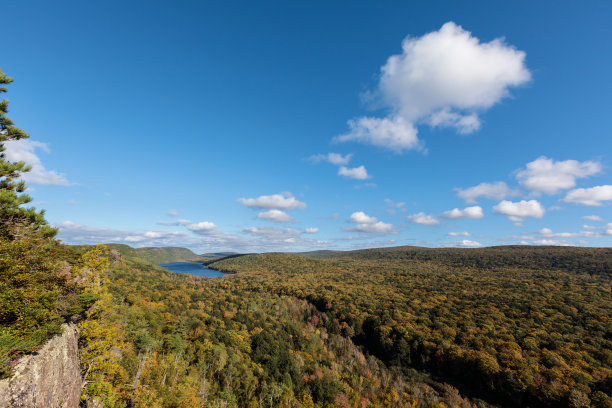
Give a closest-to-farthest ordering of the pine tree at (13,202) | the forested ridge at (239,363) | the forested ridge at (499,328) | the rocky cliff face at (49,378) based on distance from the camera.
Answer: the rocky cliff face at (49,378), the pine tree at (13,202), the forested ridge at (239,363), the forested ridge at (499,328)

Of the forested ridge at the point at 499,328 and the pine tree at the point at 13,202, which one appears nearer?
the pine tree at the point at 13,202

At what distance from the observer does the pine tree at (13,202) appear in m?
19.5

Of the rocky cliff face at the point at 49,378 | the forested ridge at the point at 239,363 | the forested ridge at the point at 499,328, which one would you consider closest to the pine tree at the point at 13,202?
the rocky cliff face at the point at 49,378

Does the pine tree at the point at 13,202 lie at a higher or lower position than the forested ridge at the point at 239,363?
higher

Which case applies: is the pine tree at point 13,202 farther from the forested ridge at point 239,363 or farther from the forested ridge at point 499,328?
the forested ridge at point 499,328

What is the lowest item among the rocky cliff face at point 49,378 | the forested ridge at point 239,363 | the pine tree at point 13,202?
the forested ridge at point 239,363

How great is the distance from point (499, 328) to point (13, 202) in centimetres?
12194

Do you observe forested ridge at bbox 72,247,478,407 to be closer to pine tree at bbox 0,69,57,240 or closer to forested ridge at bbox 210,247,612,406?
forested ridge at bbox 210,247,612,406

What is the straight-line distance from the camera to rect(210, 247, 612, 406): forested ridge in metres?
60.6

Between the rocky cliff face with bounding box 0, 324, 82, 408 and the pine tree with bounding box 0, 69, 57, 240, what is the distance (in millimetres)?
9749

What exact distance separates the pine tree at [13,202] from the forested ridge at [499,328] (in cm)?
10206

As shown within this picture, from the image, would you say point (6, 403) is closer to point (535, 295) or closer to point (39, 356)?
point (39, 356)

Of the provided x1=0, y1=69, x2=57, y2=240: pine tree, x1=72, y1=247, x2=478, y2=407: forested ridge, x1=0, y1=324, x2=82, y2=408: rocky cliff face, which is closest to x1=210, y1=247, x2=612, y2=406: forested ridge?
x1=72, y1=247, x2=478, y2=407: forested ridge

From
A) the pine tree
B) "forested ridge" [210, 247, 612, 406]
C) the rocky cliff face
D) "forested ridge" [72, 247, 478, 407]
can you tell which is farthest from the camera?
"forested ridge" [210, 247, 612, 406]
